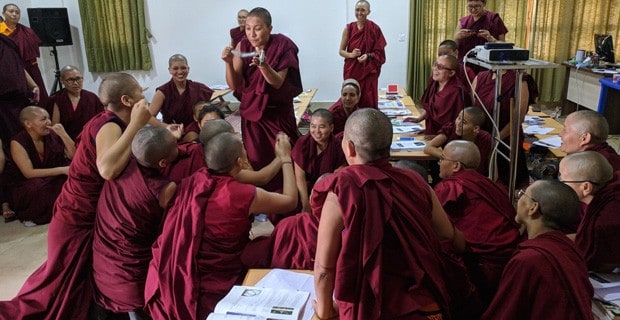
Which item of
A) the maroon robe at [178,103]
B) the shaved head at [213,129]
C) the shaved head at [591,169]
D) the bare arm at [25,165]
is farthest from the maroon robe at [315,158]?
the bare arm at [25,165]

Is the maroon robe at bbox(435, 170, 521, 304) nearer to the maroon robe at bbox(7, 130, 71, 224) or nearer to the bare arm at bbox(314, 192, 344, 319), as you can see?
the bare arm at bbox(314, 192, 344, 319)

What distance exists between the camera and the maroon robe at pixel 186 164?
2.85 meters

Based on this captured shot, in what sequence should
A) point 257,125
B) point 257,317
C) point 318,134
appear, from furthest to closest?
point 257,125, point 318,134, point 257,317

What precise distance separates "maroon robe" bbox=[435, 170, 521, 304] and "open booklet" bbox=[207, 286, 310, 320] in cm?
94

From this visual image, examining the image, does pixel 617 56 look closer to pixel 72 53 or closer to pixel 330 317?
pixel 330 317

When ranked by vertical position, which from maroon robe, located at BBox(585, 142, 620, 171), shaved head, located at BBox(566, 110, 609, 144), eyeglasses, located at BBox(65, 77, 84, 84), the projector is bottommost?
maroon robe, located at BBox(585, 142, 620, 171)

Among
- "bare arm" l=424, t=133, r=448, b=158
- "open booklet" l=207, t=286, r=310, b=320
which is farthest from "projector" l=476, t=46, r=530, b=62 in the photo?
"open booklet" l=207, t=286, r=310, b=320

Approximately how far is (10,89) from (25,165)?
1.00 meters

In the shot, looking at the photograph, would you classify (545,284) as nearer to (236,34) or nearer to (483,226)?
(483,226)

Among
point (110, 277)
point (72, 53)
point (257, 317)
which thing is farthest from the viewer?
point (72, 53)

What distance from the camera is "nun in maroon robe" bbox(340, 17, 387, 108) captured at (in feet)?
17.6

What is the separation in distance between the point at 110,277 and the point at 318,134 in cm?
148

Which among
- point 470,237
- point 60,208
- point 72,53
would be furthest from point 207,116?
point 72,53

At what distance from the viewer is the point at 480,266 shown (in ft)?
7.42
